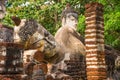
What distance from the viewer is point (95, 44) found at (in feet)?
25.2

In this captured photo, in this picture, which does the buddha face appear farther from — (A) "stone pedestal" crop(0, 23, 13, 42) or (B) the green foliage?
(A) "stone pedestal" crop(0, 23, 13, 42)

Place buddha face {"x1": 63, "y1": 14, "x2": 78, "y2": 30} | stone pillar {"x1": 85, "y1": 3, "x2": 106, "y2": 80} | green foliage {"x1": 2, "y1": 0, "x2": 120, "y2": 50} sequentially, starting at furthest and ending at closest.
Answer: green foliage {"x1": 2, "y1": 0, "x2": 120, "y2": 50}, buddha face {"x1": 63, "y1": 14, "x2": 78, "y2": 30}, stone pillar {"x1": 85, "y1": 3, "x2": 106, "y2": 80}

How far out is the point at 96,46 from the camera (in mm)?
7676

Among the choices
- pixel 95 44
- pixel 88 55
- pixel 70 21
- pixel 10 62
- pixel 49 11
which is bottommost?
pixel 10 62

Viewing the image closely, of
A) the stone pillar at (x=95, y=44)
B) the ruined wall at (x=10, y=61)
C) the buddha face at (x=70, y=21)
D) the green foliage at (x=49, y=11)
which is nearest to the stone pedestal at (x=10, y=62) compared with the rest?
the ruined wall at (x=10, y=61)

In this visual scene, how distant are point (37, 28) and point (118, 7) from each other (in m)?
5.36

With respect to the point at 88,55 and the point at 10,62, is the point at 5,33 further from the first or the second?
the point at 88,55

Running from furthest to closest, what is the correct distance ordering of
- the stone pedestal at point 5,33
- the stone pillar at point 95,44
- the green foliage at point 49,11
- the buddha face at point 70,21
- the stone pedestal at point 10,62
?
1. the green foliage at point 49,11
2. the buddha face at point 70,21
3. the stone pillar at point 95,44
4. the stone pedestal at point 5,33
5. the stone pedestal at point 10,62

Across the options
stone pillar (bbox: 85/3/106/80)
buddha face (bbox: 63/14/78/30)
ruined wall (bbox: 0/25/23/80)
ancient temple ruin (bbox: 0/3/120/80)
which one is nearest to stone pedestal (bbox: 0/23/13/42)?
ancient temple ruin (bbox: 0/3/120/80)

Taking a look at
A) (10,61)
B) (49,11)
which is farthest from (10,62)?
(49,11)

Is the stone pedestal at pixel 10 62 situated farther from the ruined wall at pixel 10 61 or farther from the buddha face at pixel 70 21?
the buddha face at pixel 70 21

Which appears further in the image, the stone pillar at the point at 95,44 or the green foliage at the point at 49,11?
the green foliage at the point at 49,11

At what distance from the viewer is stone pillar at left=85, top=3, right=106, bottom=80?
768 centimetres

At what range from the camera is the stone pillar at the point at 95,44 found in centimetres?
768
